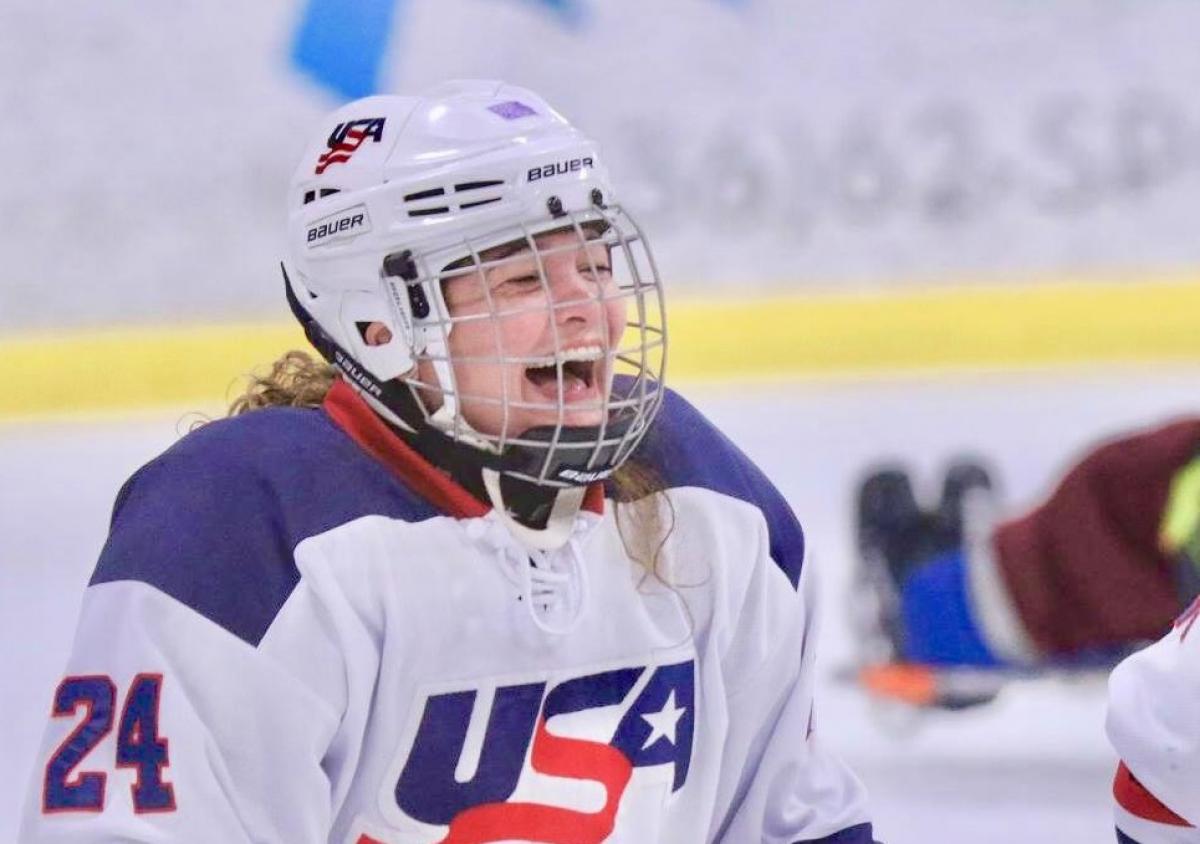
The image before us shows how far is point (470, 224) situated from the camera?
4.32 ft

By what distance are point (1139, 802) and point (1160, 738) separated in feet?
0.21

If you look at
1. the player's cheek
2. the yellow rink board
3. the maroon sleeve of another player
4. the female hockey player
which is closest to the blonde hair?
the female hockey player

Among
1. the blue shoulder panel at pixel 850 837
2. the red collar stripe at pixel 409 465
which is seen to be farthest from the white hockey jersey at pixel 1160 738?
the red collar stripe at pixel 409 465

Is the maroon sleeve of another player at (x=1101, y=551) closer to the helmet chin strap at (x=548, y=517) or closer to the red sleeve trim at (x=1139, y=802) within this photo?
the red sleeve trim at (x=1139, y=802)

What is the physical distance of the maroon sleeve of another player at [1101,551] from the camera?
2.52 m

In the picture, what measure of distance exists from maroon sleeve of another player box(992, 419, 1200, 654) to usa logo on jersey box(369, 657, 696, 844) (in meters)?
1.26

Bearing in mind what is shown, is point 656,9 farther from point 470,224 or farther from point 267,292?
point 470,224

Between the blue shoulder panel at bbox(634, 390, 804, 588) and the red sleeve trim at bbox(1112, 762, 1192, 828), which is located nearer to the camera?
the red sleeve trim at bbox(1112, 762, 1192, 828)

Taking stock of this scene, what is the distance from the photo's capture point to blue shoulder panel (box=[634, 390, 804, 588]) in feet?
4.80

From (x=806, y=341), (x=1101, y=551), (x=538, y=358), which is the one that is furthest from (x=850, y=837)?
(x=806, y=341)

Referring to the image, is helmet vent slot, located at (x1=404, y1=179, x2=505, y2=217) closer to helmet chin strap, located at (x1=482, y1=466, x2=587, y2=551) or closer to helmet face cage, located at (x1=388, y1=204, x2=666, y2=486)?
helmet face cage, located at (x1=388, y1=204, x2=666, y2=486)

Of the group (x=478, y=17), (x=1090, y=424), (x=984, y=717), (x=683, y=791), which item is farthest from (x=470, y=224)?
(x=478, y=17)

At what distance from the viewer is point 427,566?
1310mm

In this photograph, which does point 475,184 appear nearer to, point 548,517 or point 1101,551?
point 548,517
